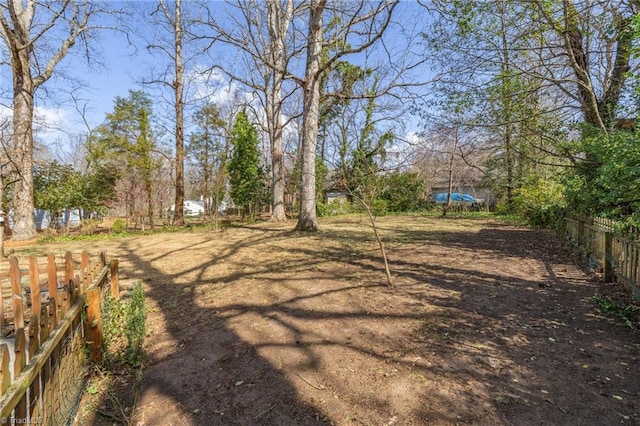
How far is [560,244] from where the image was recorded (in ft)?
26.4

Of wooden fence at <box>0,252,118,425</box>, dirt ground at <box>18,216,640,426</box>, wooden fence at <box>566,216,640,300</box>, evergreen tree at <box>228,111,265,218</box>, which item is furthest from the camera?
evergreen tree at <box>228,111,265,218</box>

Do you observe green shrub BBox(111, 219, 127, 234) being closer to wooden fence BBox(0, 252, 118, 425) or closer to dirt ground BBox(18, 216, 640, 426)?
dirt ground BBox(18, 216, 640, 426)

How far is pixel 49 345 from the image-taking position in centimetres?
172

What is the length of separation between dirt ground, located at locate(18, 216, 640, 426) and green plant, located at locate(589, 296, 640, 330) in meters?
0.09

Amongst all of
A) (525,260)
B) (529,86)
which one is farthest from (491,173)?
(525,260)

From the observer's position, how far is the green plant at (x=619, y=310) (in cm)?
331

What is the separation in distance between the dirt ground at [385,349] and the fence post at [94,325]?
44 centimetres

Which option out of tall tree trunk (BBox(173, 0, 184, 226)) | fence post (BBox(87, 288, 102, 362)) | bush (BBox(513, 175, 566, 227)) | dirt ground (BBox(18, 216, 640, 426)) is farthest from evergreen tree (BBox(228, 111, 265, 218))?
fence post (BBox(87, 288, 102, 362))

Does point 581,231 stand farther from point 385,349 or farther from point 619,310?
point 385,349

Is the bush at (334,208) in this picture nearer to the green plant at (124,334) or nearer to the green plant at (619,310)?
the green plant at (619,310)

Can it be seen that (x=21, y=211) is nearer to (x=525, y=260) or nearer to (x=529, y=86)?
(x=525, y=260)

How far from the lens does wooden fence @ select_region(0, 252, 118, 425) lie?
54.4 inches

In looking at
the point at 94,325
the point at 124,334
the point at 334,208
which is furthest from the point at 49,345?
the point at 334,208

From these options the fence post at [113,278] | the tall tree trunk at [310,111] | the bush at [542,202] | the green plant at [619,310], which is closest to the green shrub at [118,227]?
the tall tree trunk at [310,111]
